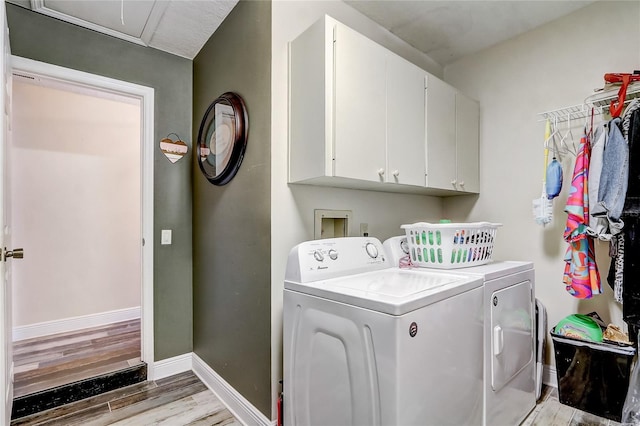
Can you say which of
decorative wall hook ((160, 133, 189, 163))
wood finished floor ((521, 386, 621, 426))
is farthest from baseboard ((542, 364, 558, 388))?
decorative wall hook ((160, 133, 189, 163))

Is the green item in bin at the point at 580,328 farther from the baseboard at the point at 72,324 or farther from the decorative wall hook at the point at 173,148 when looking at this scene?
the baseboard at the point at 72,324

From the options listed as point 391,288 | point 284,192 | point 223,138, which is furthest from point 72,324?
point 391,288

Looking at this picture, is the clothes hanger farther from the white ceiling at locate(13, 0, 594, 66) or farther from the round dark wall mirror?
the round dark wall mirror

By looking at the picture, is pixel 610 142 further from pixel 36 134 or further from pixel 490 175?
pixel 36 134

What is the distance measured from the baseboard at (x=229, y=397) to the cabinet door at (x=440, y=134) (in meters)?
1.66

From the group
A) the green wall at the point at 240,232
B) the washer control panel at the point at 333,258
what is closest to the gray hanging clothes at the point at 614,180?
the washer control panel at the point at 333,258

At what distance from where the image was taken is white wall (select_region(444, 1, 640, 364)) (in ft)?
6.52

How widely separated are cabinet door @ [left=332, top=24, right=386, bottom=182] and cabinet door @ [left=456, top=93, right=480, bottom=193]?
0.86m

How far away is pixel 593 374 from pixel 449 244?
1193 mm

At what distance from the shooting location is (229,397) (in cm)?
196

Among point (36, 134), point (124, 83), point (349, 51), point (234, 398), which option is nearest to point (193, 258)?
point (234, 398)

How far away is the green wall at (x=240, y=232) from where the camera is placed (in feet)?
5.57

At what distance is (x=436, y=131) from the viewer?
6.78ft

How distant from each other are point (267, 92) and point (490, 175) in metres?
1.83
